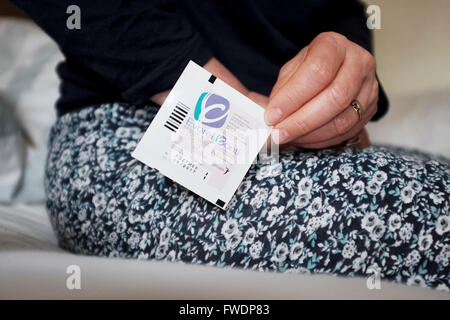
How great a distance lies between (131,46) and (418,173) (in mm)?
402

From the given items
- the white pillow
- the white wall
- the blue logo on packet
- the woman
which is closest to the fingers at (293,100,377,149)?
the woman

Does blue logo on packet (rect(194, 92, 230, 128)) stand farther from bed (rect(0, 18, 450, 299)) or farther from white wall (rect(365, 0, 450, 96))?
white wall (rect(365, 0, 450, 96))

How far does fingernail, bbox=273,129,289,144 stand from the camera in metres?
0.51

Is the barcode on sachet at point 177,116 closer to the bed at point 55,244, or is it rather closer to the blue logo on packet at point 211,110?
the blue logo on packet at point 211,110

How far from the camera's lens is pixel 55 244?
2.39 feet

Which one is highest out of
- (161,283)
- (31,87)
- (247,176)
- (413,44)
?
(413,44)

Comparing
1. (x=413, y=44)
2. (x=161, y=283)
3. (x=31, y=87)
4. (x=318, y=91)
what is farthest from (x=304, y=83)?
(x=413, y=44)

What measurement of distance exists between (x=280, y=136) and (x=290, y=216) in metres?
0.09

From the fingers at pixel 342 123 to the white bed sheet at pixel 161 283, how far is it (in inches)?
6.7

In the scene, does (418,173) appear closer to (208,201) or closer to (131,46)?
(208,201)

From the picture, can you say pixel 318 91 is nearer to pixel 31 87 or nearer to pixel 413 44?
pixel 31 87

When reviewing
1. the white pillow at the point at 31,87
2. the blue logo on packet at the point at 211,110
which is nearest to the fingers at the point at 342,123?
the blue logo on packet at the point at 211,110

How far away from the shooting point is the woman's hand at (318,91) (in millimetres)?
501

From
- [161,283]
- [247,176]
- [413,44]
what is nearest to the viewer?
[161,283]
